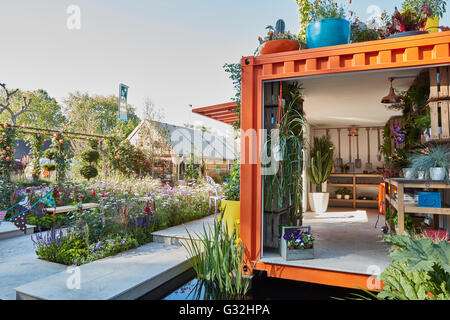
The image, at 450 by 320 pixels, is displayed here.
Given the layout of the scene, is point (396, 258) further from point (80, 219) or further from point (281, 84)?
point (80, 219)

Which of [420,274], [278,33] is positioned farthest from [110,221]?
[420,274]

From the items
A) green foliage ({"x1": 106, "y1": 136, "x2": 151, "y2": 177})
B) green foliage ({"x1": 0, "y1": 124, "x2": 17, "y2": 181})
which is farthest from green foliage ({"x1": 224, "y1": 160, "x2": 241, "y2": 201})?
green foliage ({"x1": 106, "y1": 136, "x2": 151, "y2": 177})

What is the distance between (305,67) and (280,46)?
19.0 inches

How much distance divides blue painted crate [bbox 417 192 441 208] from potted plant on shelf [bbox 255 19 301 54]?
7.50 ft

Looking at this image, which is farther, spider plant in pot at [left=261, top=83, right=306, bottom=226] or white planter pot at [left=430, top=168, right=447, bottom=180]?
spider plant in pot at [left=261, top=83, right=306, bottom=226]

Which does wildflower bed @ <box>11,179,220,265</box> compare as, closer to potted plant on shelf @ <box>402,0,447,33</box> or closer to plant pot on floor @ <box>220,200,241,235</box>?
plant pot on floor @ <box>220,200,241,235</box>

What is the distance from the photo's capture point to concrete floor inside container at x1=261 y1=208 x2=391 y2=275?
3.18m

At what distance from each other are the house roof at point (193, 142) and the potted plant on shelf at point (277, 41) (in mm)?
7748

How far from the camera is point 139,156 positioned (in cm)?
1139

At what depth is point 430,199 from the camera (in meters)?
3.14

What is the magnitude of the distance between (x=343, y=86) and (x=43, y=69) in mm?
10208
